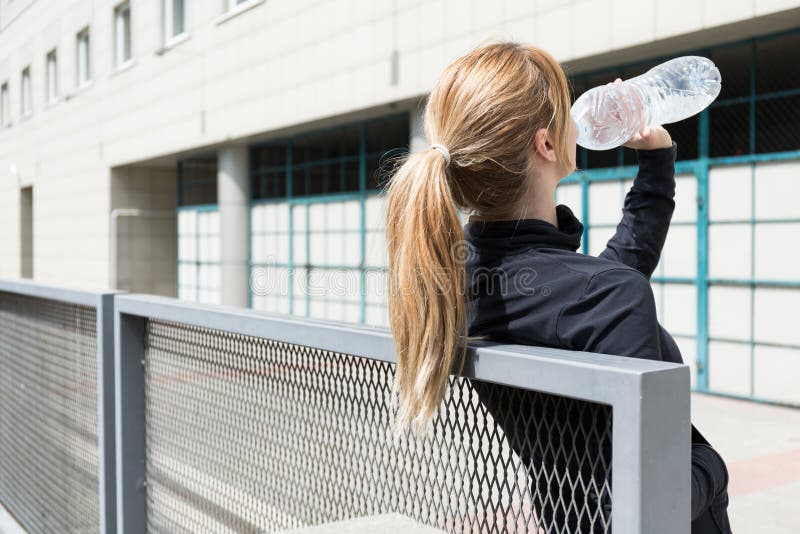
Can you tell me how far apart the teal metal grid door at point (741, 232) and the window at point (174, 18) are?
433 inches

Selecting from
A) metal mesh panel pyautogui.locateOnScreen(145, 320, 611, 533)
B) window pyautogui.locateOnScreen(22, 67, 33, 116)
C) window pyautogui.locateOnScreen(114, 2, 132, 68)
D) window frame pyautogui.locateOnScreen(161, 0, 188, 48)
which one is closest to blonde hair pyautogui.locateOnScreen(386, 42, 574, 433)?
metal mesh panel pyautogui.locateOnScreen(145, 320, 611, 533)

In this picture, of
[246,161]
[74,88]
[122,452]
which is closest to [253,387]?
[122,452]

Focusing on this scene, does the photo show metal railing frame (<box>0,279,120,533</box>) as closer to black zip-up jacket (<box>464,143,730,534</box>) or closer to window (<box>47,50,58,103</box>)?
black zip-up jacket (<box>464,143,730,534</box>)

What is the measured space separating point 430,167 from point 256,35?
12.8 metres

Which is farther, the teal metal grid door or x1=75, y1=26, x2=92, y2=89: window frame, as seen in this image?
x1=75, y1=26, x2=92, y2=89: window frame

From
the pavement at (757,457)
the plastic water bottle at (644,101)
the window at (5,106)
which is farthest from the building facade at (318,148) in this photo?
the pavement at (757,457)

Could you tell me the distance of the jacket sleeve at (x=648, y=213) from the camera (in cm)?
166

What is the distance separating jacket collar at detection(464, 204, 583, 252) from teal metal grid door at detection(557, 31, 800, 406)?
6284 mm

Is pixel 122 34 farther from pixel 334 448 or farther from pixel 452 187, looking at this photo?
pixel 452 187

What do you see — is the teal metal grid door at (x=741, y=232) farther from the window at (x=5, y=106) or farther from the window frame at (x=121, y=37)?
the window at (x=5, y=106)

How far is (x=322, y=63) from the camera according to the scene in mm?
11797

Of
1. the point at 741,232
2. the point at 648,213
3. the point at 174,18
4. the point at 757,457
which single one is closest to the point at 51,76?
the point at 174,18

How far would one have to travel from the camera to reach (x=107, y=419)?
272 centimetres

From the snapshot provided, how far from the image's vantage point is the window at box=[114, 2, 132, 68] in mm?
18391
